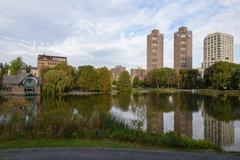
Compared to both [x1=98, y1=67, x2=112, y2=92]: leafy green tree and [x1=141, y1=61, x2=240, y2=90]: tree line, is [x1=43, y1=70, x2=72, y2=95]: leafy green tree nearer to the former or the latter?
[x1=98, y1=67, x2=112, y2=92]: leafy green tree

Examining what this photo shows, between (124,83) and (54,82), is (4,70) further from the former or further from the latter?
(124,83)

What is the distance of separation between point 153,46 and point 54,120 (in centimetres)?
16063

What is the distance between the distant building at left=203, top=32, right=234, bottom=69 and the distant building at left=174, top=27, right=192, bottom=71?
13120 millimetres

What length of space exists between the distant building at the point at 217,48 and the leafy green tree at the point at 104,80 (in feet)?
331

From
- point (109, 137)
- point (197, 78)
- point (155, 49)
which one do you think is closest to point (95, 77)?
point (197, 78)

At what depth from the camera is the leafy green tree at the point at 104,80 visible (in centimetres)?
8238

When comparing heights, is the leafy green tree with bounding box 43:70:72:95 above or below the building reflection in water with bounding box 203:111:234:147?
above

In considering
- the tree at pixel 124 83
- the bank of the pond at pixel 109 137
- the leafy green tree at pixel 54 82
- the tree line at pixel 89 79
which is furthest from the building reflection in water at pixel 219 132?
the tree at pixel 124 83

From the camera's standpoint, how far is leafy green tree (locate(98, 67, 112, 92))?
8238 centimetres

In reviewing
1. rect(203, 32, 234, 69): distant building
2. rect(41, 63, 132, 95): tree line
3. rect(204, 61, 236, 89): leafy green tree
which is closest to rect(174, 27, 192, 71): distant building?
rect(203, 32, 234, 69): distant building

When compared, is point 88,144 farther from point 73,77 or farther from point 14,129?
point 73,77

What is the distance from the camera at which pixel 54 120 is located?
12844 millimetres

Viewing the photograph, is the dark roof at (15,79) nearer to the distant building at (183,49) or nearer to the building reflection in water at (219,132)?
the building reflection in water at (219,132)

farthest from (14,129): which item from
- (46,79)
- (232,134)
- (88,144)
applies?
(46,79)
